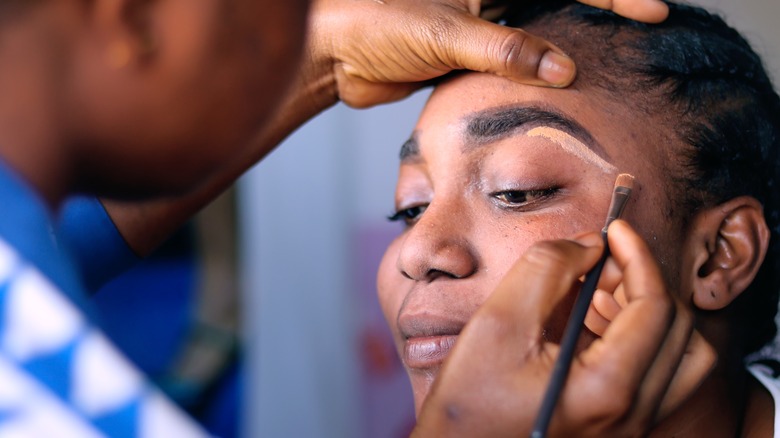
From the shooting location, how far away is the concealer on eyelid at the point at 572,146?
1022mm

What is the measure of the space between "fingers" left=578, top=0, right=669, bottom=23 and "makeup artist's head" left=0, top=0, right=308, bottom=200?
629mm

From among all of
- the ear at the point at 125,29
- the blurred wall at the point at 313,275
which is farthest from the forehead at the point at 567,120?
the blurred wall at the point at 313,275

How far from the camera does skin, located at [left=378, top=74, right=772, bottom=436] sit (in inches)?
29.5

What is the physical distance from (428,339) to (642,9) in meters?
0.54

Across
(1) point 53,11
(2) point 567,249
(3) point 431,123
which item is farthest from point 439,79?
(1) point 53,11

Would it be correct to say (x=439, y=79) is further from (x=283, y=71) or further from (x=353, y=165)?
(x=353, y=165)

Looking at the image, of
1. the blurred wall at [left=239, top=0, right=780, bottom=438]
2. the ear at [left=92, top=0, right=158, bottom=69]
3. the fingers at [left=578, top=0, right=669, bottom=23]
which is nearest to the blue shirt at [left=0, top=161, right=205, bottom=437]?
the ear at [left=92, top=0, right=158, bottom=69]

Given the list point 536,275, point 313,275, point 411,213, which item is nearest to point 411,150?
point 411,213

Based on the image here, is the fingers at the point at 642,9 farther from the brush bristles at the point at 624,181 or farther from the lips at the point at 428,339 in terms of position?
the lips at the point at 428,339

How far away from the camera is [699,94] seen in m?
1.12

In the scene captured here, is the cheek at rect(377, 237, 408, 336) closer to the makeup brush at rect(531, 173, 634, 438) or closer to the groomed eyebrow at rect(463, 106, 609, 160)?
the groomed eyebrow at rect(463, 106, 609, 160)

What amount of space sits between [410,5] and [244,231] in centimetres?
112

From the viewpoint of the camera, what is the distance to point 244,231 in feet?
7.08

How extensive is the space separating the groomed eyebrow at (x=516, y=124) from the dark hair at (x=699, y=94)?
0.30 feet
